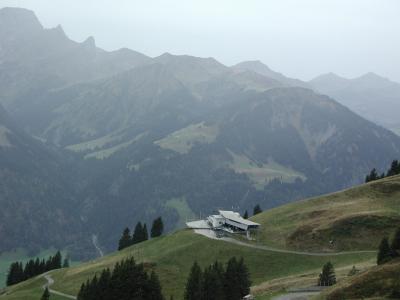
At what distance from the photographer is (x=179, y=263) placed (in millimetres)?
117375

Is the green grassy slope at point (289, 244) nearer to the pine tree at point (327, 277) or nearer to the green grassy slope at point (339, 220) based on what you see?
the green grassy slope at point (339, 220)

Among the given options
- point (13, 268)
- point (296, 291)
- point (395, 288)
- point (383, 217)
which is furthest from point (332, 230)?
point (13, 268)

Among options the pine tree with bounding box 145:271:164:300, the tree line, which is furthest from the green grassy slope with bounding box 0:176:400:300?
the tree line

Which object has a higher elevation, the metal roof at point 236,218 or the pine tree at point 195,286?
the metal roof at point 236,218

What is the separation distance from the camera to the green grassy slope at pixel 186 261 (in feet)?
352

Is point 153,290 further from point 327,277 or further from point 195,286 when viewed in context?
point 327,277

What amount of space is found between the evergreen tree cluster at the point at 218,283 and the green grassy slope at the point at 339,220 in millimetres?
38388

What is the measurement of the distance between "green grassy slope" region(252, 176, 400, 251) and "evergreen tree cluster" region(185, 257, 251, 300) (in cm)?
3839

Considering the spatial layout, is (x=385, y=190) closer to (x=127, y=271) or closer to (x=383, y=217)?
(x=383, y=217)

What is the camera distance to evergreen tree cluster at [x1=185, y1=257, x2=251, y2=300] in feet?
259

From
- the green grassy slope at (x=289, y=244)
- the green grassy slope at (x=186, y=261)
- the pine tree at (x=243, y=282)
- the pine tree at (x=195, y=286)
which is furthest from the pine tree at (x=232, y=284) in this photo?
the green grassy slope at (x=186, y=261)

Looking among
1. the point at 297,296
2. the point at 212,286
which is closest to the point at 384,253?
the point at 297,296

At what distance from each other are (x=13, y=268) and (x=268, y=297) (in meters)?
126

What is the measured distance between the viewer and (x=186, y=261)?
11800cm
